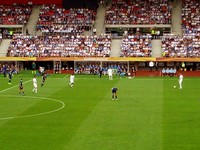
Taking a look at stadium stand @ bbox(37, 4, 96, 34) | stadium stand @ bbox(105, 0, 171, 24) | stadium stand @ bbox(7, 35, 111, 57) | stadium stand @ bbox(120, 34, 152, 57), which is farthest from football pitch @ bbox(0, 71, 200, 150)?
stadium stand @ bbox(105, 0, 171, 24)

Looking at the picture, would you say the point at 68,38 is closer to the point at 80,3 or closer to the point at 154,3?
the point at 80,3

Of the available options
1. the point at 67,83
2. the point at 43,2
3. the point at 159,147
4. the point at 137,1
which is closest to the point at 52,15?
the point at 43,2

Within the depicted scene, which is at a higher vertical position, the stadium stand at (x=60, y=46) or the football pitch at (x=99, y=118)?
the stadium stand at (x=60, y=46)

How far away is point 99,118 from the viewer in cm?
3762

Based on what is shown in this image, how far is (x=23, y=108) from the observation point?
140 ft

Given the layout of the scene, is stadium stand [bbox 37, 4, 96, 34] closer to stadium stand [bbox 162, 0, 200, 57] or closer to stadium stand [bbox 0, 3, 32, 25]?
stadium stand [bbox 0, 3, 32, 25]

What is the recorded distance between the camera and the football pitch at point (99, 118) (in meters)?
29.8

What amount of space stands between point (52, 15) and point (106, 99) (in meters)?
44.0

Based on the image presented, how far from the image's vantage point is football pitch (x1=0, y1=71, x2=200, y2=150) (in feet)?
97.9

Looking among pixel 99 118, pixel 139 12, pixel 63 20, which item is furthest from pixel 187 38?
pixel 99 118

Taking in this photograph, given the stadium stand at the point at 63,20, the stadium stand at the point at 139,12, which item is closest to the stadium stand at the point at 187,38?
the stadium stand at the point at 139,12

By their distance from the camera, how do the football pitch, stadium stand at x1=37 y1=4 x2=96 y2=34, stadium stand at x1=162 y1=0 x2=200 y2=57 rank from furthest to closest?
stadium stand at x1=37 y1=4 x2=96 y2=34 < stadium stand at x1=162 y1=0 x2=200 y2=57 < the football pitch

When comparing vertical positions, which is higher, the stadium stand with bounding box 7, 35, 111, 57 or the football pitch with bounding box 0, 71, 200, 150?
the stadium stand with bounding box 7, 35, 111, 57

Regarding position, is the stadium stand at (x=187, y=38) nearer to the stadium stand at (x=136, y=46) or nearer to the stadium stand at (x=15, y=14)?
the stadium stand at (x=136, y=46)
